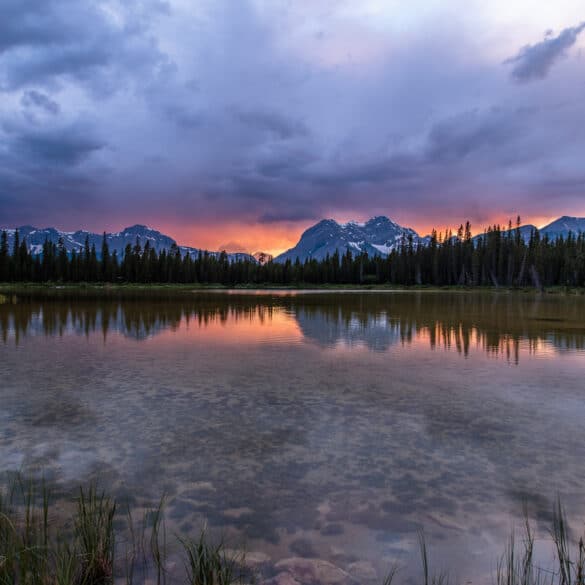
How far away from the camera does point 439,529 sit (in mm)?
5449

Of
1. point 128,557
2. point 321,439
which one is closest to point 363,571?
point 128,557

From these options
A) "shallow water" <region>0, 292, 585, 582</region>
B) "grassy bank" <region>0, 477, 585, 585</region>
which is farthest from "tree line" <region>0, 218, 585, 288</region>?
"grassy bank" <region>0, 477, 585, 585</region>

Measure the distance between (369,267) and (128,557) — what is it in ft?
544

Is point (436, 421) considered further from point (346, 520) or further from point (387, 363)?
point (387, 363)

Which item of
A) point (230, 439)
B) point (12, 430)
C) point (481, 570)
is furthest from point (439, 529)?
point (12, 430)

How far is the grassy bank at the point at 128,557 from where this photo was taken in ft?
13.4

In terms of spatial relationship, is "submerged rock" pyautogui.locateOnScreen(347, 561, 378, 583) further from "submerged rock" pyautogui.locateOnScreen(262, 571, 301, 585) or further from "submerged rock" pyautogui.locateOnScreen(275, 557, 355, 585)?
"submerged rock" pyautogui.locateOnScreen(262, 571, 301, 585)

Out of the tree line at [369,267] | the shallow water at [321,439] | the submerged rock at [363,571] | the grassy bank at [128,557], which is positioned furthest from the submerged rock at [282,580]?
the tree line at [369,267]

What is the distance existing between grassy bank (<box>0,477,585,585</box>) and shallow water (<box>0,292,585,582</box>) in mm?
278

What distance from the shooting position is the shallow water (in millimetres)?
5520

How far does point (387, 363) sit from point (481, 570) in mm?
11425

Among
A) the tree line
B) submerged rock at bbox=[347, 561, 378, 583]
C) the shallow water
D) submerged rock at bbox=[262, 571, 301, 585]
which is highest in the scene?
the tree line

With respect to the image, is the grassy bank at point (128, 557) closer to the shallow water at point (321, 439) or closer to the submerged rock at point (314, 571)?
the submerged rock at point (314, 571)

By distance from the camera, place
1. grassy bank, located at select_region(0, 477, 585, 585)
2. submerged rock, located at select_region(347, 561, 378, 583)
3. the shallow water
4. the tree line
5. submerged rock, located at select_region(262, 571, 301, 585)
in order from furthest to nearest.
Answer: the tree line → the shallow water → submerged rock, located at select_region(347, 561, 378, 583) → submerged rock, located at select_region(262, 571, 301, 585) → grassy bank, located at select_region(0, 477, 585, 585)
